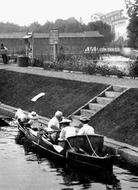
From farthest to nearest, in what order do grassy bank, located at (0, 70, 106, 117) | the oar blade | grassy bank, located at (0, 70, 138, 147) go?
grassy bank, located at (0, 70, 106, 117) → grassy bank, located at (0, 70, 138, 147) → the oar blade

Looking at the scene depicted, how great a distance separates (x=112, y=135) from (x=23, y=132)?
5.02 m

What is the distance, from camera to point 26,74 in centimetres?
3478

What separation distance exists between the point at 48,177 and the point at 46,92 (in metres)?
13.7

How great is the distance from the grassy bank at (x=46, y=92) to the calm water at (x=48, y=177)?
6.75 m

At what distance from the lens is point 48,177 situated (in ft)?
51.6

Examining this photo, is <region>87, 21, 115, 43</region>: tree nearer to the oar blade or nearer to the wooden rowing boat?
the oar blade

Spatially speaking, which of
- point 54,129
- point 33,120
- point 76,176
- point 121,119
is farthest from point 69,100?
point 76,176

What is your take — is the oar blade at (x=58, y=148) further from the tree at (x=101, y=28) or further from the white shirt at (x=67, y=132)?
the tree at (x=101, y=28)

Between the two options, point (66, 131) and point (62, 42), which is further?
point (62, 42)

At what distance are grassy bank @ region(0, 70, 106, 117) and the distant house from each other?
123ft

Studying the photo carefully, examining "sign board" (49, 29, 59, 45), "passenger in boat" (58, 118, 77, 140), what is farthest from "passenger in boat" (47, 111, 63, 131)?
"sign board" (49, 29, 59, 45)

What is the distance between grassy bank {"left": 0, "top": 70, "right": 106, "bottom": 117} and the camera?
25406mm

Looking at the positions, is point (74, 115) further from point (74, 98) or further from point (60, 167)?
point (60, 167)

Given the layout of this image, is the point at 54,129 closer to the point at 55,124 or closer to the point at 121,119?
the point at 55,124
